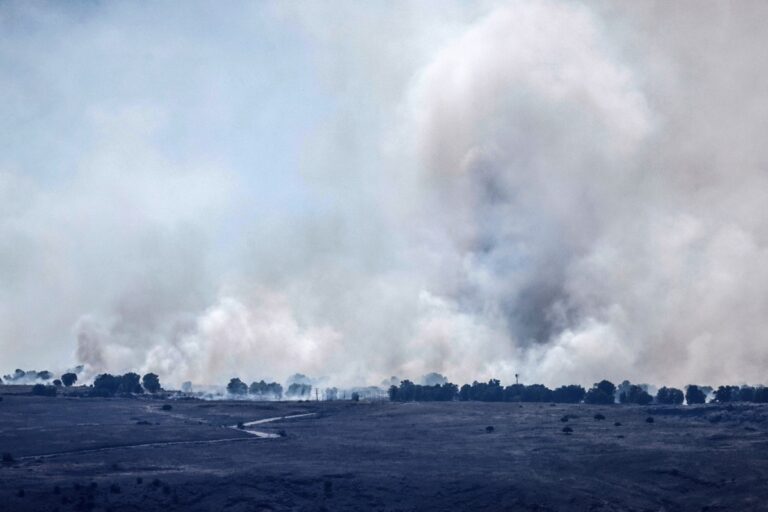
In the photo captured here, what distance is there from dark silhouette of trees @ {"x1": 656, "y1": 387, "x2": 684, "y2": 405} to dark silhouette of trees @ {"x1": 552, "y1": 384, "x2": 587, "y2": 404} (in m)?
16.6

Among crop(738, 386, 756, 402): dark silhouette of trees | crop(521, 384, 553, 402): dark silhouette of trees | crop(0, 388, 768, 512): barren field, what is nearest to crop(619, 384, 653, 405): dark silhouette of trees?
crop(521, 384, 553, 402): dark silhouette of trees

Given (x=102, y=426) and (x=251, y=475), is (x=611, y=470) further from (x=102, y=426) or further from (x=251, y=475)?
(x=102, y=426)

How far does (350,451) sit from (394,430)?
23.8m

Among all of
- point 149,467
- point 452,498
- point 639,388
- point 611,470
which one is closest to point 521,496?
point 452,498

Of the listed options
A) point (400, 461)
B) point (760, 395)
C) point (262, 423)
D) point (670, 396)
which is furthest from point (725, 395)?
point (262, 423)

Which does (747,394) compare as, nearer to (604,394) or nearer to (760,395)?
(760,395)

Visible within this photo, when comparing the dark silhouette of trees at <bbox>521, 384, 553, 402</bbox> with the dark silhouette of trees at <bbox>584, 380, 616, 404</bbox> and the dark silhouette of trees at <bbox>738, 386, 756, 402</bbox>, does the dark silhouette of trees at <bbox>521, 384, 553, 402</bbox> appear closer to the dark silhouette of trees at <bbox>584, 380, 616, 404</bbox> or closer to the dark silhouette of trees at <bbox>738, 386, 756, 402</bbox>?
the dark silhouette of trees at <bbox>584, 380, 616, 404</bbox>

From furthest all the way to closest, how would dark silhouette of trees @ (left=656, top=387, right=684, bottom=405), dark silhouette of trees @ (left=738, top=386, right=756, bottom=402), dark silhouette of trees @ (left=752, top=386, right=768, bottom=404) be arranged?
1. dark silhouette of trees @ (left=656, top=387, right=684, bottom=405)
2. dark silhouette of trees @ (left=738, top=386, right=756, bottom=402)
3. dark silhouette of trees @ (left=752, top=386, right=768, bottom=404)

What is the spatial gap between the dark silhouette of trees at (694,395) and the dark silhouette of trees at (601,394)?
49.9ft

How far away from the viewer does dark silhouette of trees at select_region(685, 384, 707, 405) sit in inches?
7023

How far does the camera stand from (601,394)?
182875 millimetres

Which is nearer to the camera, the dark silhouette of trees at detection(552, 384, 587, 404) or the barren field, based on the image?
the barren field

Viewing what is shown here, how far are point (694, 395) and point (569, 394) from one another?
25.7 meters

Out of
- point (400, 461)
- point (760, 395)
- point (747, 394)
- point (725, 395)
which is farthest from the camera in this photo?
point (725, 395)
